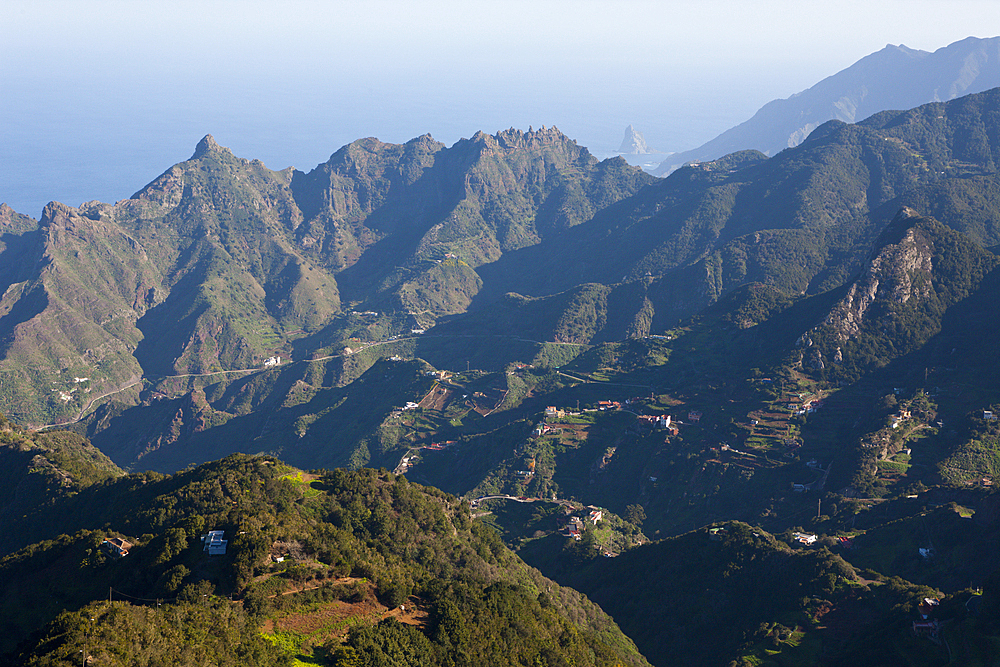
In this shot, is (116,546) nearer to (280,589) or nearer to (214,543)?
(214,543)

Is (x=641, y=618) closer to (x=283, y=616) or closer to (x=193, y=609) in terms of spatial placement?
(x=283, y=616)

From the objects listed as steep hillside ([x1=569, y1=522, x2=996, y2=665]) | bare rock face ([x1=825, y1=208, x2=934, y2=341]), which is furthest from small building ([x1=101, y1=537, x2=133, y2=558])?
bare rock face ([x1=825, y1=208, x2=934, y2=341])

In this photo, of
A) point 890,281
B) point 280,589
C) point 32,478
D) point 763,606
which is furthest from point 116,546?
point 890,281

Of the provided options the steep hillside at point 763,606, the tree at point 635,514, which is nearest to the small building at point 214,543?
the steep hillside at point 763,606

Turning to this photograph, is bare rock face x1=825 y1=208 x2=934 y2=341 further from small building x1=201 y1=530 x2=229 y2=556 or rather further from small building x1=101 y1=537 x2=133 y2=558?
small building x1=101 y1=537 x2=133 y2=558

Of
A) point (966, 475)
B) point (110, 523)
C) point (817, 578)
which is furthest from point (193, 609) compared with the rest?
point (966, 475)

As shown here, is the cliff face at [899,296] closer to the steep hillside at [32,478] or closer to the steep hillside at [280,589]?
the steep hillside at [280,589]
